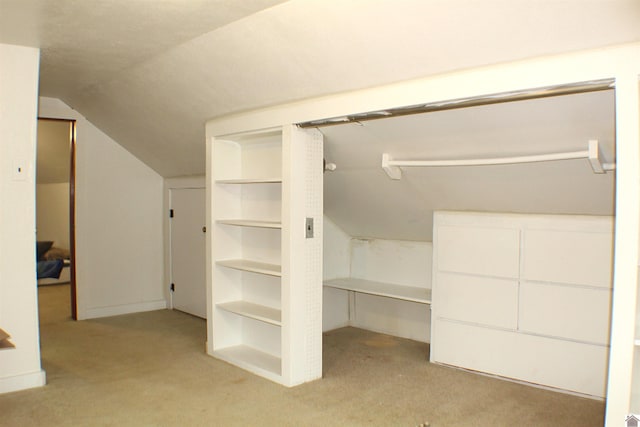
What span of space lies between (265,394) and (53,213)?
613 cm

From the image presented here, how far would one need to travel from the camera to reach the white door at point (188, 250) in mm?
5332

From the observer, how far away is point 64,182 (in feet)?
25.5

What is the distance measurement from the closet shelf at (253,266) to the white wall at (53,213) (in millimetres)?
4890

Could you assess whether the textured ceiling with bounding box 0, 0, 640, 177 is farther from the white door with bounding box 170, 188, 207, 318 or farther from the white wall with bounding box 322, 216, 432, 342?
the white wall with bounding box 322, 216, 432, 342

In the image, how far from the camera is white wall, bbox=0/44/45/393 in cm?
329

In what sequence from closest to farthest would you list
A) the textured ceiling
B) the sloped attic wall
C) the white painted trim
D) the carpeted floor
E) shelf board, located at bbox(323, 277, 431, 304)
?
the white painted trim
the textured ceiling
the sloped attic wall
the carpeted floor
shelf board, located at bbox(323, 277, 431, 304)

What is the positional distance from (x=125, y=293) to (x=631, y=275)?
16.4 ft

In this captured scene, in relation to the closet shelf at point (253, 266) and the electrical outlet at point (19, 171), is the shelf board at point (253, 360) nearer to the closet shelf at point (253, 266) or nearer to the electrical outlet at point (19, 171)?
the closet shelf at point (253, 266)

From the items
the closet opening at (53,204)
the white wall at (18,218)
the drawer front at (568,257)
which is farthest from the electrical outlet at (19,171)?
the drawer front at (568,257)

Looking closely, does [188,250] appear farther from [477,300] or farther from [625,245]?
[625,245]

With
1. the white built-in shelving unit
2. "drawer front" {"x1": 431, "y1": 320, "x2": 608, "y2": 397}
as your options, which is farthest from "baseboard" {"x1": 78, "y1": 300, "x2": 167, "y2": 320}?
"drawer front" {"x1": 431, "y1": 320, "x2": 608, "y2": 397}

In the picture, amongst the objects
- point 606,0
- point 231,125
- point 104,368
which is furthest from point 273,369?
point 606,0

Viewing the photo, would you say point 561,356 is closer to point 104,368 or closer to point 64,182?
point 104,368

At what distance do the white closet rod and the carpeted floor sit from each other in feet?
4.69
